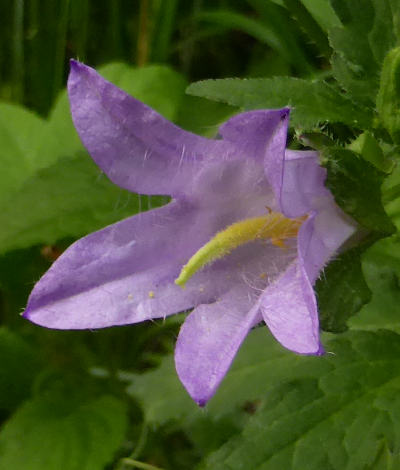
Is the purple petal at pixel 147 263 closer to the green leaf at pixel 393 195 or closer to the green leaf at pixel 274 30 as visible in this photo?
the green leaf at pixel 393 195

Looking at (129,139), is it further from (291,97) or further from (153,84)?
(153,84)

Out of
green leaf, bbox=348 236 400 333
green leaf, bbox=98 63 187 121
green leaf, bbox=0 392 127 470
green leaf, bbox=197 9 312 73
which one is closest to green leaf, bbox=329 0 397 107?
green leaf, bbox=348 236 400 333

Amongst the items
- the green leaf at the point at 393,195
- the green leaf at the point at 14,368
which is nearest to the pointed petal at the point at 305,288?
the green leaf at the point at 393,195

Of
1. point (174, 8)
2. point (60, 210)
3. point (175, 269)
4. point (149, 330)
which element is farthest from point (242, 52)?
point (175, 269)

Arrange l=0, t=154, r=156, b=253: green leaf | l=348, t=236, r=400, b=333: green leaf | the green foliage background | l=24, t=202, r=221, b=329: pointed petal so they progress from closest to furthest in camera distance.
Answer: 1. l=24, t=202, r=221, b=329: pointed petal
2. the green foliage background
3. l=348, t=236, r=400, b=333: green leaf
4. l=0, t=154, r=156, b=253: green leaf

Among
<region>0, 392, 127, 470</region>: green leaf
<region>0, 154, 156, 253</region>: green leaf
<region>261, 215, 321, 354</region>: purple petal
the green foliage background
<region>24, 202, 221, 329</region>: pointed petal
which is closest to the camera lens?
<region>261, 215, 321, 354</region>: purple petal

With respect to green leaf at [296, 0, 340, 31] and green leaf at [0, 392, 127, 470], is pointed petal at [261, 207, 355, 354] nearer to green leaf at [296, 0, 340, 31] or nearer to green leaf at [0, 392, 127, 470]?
green leaf at [296, 0, 340, 31]

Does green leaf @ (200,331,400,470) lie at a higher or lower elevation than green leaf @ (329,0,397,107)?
lower

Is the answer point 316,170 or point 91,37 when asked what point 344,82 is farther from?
point 91,37
